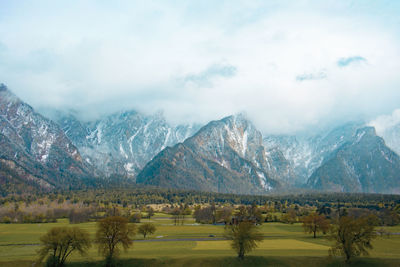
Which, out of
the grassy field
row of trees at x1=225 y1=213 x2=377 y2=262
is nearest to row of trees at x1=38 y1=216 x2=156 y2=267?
the grassy field

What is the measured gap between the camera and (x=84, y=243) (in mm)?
96938

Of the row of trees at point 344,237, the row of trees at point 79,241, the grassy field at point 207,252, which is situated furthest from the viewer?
the grassy field at point 207,252

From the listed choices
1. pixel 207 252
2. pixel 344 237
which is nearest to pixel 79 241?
pixel 207 252

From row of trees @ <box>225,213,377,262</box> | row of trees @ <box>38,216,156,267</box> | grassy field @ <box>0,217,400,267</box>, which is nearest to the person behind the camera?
row of trees @ <box>225,213,377,262</box>

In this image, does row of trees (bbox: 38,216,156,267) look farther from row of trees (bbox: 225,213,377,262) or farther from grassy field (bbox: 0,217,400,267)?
row of trees (bbox: 225,213,377,262)

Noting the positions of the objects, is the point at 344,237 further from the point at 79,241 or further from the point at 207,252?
the point at 79,241

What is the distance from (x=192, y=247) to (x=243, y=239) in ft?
81.9

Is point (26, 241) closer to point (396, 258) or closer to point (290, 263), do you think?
point (290, 263)

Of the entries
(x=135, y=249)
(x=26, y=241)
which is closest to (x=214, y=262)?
(x=135, y=249)

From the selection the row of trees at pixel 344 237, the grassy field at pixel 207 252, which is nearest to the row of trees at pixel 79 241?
the grassy field at pixel 207 252

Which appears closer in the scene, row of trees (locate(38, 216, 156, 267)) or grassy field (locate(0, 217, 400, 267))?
row of trees (locate(38, 216, 156, 267))

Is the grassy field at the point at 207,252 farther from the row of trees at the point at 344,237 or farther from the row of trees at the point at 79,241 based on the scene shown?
the row of trees at the point at 79,241

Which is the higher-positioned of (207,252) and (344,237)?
(344,237)

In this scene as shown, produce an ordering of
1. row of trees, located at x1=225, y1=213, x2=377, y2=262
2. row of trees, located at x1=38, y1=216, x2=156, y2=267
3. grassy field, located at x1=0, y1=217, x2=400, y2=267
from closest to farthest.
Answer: row of trees, located at x1=225, y1=213, x2=377, y2=262 → row of trees, located at x1=38, y1=216, x2=156, y2=267 → grassy field, located at x1=0, y1=217, x2=400, y2=267
